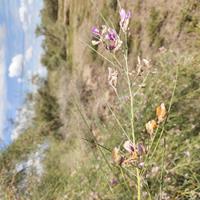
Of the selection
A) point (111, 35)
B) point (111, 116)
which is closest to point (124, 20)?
point (111, 35)

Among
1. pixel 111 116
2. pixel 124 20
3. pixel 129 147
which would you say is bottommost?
pixel 111 116

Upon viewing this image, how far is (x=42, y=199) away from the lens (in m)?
2.56

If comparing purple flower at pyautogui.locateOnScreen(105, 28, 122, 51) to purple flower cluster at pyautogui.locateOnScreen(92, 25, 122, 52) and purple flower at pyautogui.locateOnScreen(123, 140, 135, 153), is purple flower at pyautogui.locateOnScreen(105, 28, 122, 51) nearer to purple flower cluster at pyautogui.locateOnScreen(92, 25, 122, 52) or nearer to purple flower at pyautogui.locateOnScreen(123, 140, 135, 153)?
purple flower cluster at pyautogui.locateOnScreen(92, 25, 122, 52)

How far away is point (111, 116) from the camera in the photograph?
3582 mm

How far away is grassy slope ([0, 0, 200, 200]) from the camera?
2066mm

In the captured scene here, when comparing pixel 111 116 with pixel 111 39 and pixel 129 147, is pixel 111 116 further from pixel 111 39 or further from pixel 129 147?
pixel 129 147

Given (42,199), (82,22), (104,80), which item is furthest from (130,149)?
(82,22)

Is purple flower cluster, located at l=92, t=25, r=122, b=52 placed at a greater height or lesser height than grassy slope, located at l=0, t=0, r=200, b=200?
greater

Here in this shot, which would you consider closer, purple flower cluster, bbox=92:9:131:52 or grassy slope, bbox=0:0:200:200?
purple flower cluster, bbox=92:9:131:52

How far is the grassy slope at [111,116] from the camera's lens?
6.78 feet

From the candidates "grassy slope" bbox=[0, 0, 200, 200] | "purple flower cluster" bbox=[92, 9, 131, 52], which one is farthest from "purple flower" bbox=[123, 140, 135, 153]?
"purple flower cluster" bbox=[92, 9, 131, 52]

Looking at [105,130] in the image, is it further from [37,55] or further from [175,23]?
[37,55]

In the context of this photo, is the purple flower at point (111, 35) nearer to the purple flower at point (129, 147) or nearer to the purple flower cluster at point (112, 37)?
the purple flower cluster at point (112, 37)

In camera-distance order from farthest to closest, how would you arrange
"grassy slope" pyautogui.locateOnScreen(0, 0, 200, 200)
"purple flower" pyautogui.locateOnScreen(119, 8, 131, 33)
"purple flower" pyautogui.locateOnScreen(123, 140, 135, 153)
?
"grassy slope" pyautogui.locateOnScreen(0, 0, 200, 200)
"purple flower" pyautogui.locateOnScreen(119, 8, 131, 33)
"purple flower" pyautogui.locateOnScreen(123, 140, 135, 153)
